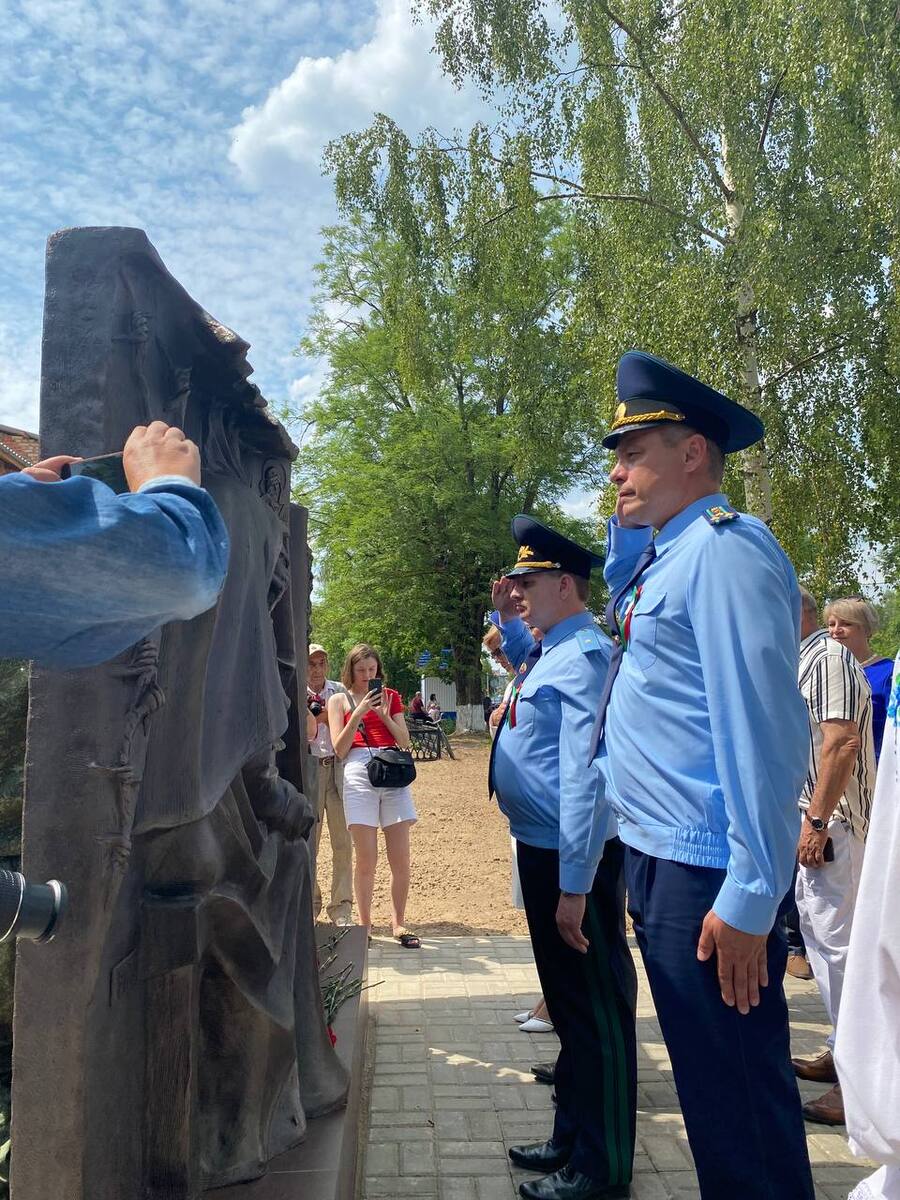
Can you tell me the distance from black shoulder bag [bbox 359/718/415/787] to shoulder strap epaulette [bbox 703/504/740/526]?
394 centimetres

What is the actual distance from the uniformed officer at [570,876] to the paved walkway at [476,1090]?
207mm

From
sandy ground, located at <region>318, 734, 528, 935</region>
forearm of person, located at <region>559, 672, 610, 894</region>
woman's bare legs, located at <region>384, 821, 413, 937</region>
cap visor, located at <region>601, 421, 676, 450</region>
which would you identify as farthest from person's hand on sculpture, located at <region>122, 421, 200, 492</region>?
sandy ground, located at <region>318, 734, 528, 935</region>

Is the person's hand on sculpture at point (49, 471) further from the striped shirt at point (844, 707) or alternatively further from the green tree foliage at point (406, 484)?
the green tree foliage at point (406, 484)

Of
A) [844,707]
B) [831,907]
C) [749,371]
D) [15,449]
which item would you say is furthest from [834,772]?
[749,371]

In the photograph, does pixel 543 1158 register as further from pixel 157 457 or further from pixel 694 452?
pixel 157 457

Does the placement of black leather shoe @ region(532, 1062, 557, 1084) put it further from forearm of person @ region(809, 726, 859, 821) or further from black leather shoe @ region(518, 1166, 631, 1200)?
forearm of person @ region(809, 726, 859, 821)

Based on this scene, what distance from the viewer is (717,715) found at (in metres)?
2.04

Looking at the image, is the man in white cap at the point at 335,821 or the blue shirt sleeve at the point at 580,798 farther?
the man in white cap at the point at 335,821

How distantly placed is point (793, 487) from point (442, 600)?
15506mm

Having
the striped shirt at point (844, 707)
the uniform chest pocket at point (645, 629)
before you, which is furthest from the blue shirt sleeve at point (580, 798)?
the striped shirt at point (844, 707)

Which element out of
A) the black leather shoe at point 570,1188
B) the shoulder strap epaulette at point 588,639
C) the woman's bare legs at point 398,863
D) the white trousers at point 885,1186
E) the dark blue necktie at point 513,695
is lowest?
the black leather shoe at point 570,1188

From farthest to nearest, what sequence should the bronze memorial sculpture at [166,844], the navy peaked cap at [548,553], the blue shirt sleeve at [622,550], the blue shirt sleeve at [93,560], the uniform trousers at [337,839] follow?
the uniform trousers at [337,839] < the navy peaked cap at [548,553] < the blue shirt sleeve at [622,550] < the bronze memorial sculpture at [166,844] < the blue shirt sleeve at [93,560]

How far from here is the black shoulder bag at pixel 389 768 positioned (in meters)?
5.95

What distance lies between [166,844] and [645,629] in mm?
1207
